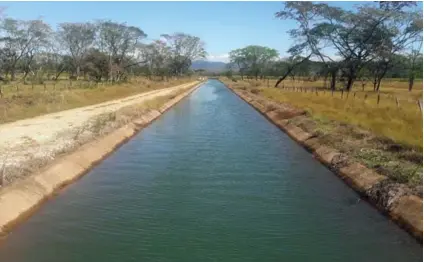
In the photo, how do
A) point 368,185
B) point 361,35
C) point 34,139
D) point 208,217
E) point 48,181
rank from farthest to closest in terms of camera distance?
point 361,35 → point 34,139 → point 48,181 → point 368,185 → point 208,217

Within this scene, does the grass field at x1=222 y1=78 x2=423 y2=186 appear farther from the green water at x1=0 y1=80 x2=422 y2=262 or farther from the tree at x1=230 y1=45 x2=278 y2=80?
the tree at x1=230 y1=45 x2=278 y2=80

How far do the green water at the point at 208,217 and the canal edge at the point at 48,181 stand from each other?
0.92 ft

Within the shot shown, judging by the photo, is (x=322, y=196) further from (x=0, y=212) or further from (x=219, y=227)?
(x=0, y=212)

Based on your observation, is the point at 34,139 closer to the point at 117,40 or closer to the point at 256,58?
the point at 117,40

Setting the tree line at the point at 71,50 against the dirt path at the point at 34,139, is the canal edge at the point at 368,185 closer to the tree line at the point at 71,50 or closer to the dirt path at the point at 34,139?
the dirt path at the point at 34,139

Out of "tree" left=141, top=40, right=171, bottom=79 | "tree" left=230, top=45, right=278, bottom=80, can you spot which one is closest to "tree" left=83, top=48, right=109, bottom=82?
"tree" left=141, top=40, right=171, bottom=79

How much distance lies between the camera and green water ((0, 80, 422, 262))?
8547mm

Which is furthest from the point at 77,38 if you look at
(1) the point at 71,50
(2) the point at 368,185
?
(2) the point at 368,185

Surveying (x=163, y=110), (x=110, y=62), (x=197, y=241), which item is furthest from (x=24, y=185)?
(x=110, y=62)

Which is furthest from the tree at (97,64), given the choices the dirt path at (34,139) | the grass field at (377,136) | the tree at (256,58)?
the tree at (256,58)

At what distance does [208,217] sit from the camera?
34.1ft

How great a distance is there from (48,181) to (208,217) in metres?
5.04

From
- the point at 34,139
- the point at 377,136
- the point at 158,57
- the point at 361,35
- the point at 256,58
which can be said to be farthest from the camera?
the point at 256,58

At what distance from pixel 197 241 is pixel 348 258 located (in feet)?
9.34
